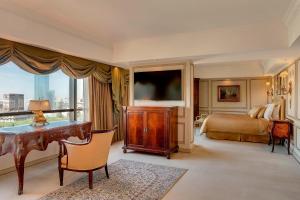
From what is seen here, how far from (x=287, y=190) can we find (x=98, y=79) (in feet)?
14.6

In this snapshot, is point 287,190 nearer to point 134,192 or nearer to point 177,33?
point 134,192

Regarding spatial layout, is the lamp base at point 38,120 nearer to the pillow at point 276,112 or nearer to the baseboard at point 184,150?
the baseboard at point 184,150

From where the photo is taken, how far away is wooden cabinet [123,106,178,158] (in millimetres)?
4684

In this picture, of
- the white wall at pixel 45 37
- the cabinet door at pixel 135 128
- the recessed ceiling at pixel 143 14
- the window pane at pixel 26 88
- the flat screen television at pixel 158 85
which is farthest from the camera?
the flat screen television at pixel 158 85

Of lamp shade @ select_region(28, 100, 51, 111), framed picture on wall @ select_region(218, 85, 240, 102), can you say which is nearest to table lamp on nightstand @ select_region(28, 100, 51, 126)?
lamp shade @ select_region(28, 100, 51, 111)

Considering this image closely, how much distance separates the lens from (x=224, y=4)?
10.1 feet

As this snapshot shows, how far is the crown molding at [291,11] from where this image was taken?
293cm

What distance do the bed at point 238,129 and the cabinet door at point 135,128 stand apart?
270 centimetres

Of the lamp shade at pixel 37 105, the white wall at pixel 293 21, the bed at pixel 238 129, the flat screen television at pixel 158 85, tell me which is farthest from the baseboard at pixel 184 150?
the lamp shade at pixel 37 105

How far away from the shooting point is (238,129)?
6.40 meters

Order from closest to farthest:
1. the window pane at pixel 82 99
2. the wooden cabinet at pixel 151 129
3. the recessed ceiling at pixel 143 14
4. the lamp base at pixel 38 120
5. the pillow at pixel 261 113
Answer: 1. the recessed ceiling at pixel 143 14
2. the lamp base at pixel 38 120
3. the wooden cabinet at pixel 151 129
4. the window pane at pixel 82 99
5. the pillow at pixel 261 113

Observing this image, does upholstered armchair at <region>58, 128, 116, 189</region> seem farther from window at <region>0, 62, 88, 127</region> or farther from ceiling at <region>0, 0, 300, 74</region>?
ceiling at <region>0, 0, 300, 74</region>

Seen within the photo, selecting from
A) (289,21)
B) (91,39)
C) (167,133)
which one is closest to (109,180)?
(167,133)

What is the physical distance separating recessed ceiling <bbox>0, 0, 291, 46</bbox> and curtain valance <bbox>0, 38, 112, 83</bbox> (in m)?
0.54
